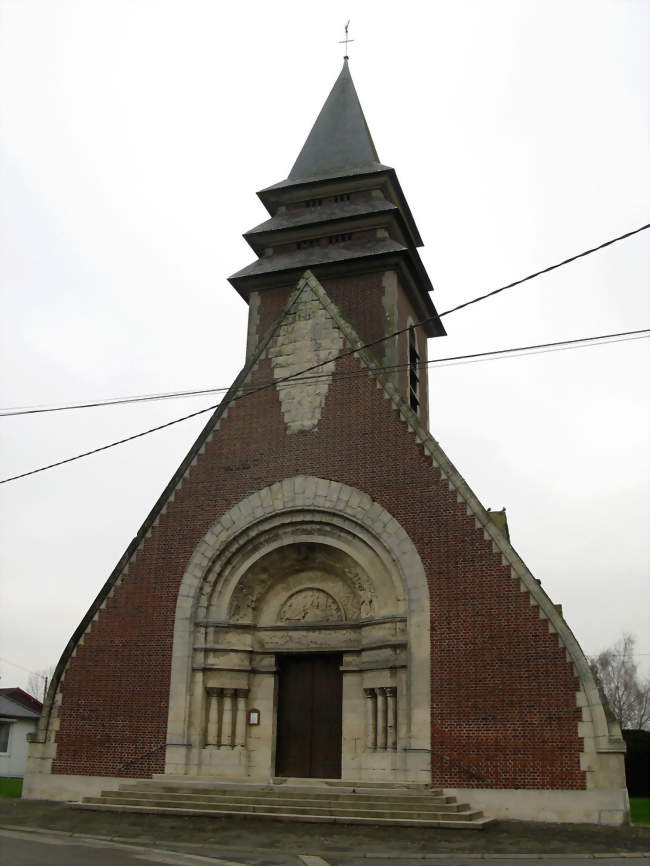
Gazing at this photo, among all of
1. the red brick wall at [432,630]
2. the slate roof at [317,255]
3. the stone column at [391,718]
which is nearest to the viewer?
the red brick wall at [432,630]

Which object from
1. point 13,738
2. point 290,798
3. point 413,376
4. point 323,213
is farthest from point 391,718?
point 13,738

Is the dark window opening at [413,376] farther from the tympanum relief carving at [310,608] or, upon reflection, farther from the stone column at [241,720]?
the stone column at [241,720]

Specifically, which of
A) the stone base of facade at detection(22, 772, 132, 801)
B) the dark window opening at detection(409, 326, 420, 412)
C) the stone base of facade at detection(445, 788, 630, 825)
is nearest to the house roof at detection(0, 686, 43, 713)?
the stone base of facade at detection(22, 772, 132, 801)

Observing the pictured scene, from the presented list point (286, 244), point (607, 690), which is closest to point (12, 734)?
point (286, 244)

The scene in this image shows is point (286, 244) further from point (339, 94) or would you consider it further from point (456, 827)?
point (456, 827)

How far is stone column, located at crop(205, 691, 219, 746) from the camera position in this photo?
1666 centimetres

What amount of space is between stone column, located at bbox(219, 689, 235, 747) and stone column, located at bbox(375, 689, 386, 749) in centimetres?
297

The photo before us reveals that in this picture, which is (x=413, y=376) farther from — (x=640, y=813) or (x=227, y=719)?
(x=640, y=813)

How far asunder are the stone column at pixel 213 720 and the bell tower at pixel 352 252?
776 cm

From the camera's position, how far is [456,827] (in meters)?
12.7

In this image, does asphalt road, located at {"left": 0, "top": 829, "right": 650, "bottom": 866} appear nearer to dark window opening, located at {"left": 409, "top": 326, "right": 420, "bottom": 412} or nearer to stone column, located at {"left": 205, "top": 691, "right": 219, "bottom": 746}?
stone column, located at {"left": 205, "top": 691, "right": 219, "bottom": 746}

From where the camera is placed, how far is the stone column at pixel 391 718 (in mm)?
15539

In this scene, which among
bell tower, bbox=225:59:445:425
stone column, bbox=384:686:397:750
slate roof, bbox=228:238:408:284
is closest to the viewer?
stone column, bbox=384:686:397:750

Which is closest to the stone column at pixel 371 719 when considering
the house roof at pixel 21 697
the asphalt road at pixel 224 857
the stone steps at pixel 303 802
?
the stone steps at pixel 303 802
